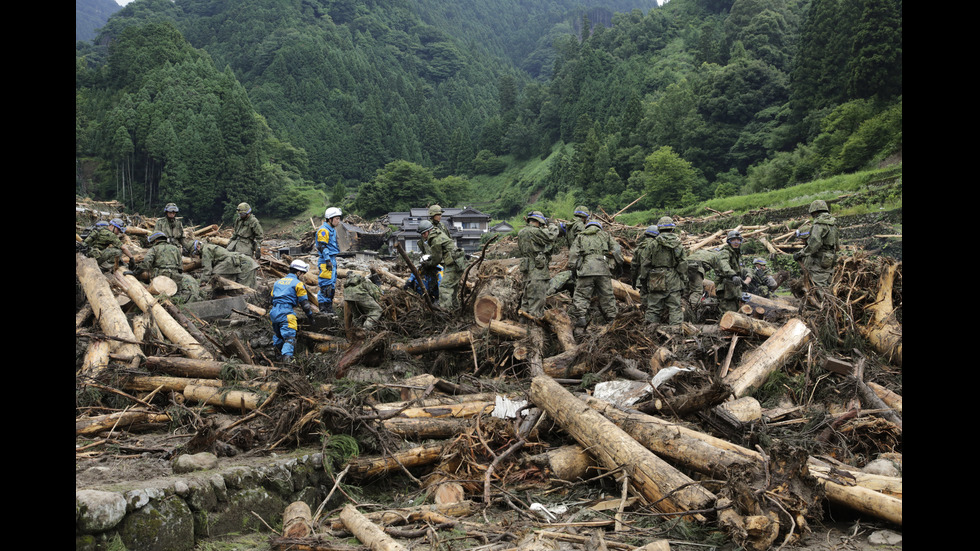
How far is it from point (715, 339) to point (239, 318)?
713cm

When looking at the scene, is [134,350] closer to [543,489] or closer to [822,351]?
[543,489]

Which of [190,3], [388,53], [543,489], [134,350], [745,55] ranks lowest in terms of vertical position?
[543,489]

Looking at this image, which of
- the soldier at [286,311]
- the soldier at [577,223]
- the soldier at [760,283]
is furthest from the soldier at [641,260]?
the soldier at [286,311]

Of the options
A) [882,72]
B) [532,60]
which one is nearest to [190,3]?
[532,60]

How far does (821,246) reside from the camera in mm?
9828

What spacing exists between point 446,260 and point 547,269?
1.54 metres

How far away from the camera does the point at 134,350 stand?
7469 millimetres

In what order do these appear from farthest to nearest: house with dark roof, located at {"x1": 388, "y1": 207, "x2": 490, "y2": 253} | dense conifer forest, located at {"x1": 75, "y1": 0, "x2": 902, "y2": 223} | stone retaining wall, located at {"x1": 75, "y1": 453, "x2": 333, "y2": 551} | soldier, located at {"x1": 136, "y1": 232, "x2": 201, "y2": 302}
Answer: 1. house with dark roof, located at {"x1": 388, "y1": 207, "x2": 490, "y2": 253}
2. dense conifer forest, located at {"x1": 75, "y1": 0, "x2": 902, "y2": 223}
3. soldier, located at {"x1": 136, "y1": 232, "x2": 201, "y2": 302}
4. stone retaining wall, located at {"x1": 75, "y1": 453, "x2": 333, "y2": 551}

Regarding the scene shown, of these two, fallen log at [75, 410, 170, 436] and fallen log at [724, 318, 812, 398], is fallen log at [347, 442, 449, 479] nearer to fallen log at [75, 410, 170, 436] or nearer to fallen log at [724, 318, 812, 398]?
fallen log at [75, 410, 170, 436]

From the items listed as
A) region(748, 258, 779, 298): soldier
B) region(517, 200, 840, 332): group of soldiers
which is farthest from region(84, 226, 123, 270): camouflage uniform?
region(748, 258, 779, 298): soldier

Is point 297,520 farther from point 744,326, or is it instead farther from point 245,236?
point 245,236

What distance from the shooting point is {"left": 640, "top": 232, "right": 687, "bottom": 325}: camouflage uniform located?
9086mm

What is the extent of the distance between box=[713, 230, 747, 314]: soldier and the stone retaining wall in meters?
6.91
